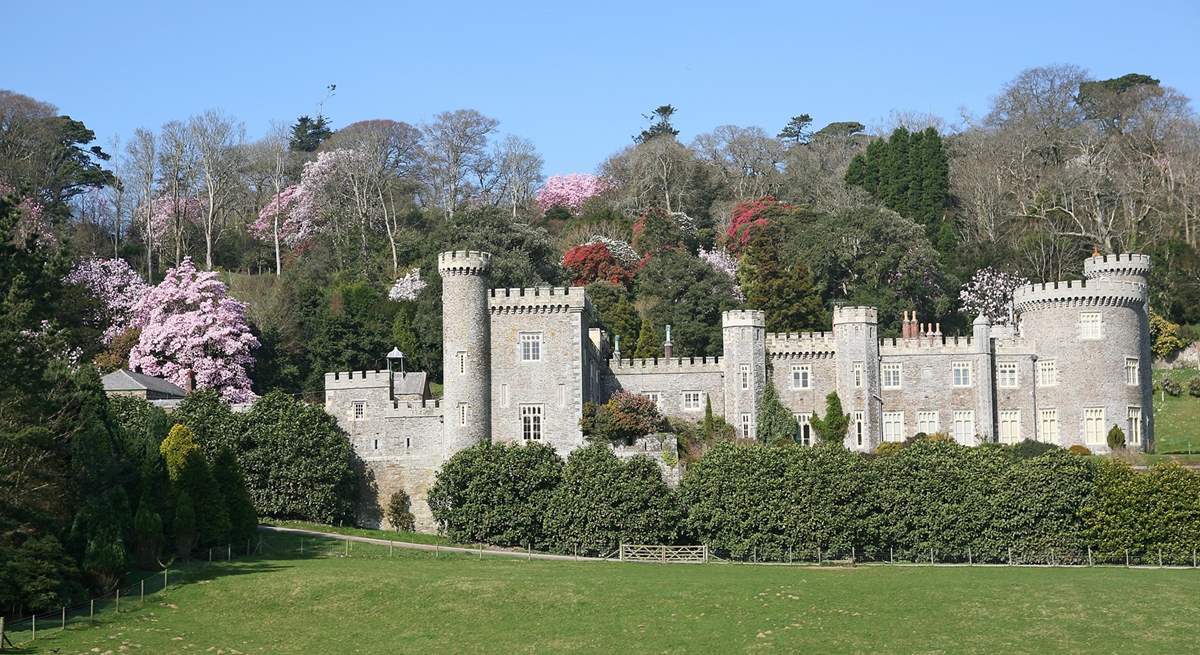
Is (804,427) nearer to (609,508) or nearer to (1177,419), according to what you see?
(609,508)

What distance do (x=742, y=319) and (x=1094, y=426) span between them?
1494cm

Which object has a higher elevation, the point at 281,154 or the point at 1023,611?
the point at 281,154

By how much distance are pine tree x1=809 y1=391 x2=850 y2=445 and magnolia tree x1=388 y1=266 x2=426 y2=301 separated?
A: 22060 millimetres

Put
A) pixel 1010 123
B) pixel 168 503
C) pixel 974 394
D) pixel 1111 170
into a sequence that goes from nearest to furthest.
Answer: pixel 168 503, pixel 974 394, pixel 1111 170, pixel 1010 123

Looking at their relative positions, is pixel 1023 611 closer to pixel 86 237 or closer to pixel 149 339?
pixel 149 339

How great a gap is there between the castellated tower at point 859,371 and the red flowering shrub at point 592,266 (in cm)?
1638

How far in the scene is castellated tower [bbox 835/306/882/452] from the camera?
211 ft

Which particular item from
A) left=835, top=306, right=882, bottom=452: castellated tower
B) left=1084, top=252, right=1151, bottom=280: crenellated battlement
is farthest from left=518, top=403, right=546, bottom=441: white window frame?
left=1084, top=252, right=1151, bottom=280: crenellated battlement

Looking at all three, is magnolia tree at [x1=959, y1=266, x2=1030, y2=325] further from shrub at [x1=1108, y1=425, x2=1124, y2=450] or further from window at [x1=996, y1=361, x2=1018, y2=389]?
shrub at [x1=1108, y1=425, x2=1124, y2=450]

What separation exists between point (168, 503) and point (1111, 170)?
192 feet

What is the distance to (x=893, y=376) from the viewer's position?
6531cm

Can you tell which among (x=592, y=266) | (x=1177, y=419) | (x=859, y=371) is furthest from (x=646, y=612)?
(x=592, y=266)

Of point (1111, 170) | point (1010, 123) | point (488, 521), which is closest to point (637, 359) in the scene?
point (488, 521)

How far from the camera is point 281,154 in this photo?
99062 millimetres
